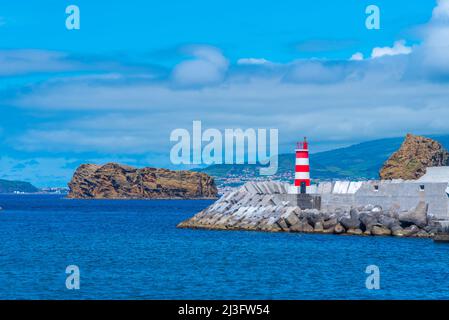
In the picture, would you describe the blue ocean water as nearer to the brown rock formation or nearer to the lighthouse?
the lighthouse

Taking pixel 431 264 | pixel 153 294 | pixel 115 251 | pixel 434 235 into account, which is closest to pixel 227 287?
pixel 153 294

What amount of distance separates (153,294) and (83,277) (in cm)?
647

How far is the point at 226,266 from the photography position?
40969mm

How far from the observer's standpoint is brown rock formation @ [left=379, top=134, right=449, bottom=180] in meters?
126

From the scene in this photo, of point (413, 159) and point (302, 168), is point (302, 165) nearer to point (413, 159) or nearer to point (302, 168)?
point (302, 168)

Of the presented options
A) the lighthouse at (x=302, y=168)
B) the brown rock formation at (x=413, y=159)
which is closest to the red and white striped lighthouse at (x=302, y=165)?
the lighthouse at (x=302, y=168)

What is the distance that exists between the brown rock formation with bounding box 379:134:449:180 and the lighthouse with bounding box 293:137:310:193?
62.7 m

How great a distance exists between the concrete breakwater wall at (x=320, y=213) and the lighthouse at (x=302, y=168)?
154cm

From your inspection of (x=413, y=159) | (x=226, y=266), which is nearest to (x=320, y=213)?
(x=226, y=266)

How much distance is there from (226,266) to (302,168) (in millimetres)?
23145
